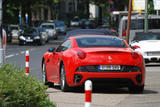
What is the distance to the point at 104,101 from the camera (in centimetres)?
1221

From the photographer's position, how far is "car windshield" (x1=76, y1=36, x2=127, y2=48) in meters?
14.3

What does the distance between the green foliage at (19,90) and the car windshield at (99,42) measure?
14.5ft

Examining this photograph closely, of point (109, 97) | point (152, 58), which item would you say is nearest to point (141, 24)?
point (152, 58)

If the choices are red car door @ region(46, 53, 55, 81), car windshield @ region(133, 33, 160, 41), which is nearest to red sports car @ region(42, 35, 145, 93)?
red car door @ region(46, 53, 55, 81)

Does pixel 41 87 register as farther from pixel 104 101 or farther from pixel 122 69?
pixel 122 69

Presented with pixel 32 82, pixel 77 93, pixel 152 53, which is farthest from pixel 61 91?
pixel 152 53

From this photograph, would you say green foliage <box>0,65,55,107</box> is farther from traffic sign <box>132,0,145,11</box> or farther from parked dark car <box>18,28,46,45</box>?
parked dark car <box>18,28,46,45</box>

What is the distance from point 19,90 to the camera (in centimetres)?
855

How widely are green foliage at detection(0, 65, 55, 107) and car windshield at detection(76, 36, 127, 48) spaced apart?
14.5 ft

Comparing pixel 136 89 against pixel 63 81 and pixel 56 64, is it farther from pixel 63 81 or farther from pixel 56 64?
pixel 56 64

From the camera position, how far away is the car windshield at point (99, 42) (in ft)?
47.0

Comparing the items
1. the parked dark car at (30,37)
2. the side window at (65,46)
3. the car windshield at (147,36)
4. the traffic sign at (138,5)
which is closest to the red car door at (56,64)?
the side window at (65,46)

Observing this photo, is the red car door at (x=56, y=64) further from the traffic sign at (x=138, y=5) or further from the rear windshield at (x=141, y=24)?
the traffic sign at (x=138, y=5)

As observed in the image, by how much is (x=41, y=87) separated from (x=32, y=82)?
16 cm
